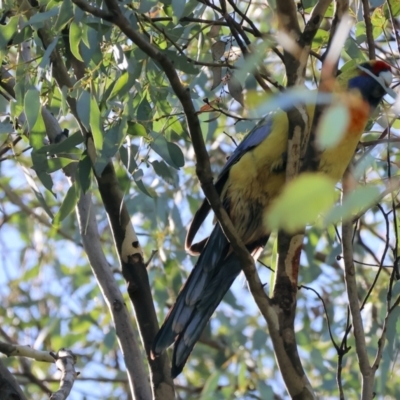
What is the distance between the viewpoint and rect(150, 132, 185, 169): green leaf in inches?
74.5

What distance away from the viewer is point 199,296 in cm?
221

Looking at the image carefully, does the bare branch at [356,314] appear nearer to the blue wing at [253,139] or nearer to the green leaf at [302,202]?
the blue wing at [253,139]

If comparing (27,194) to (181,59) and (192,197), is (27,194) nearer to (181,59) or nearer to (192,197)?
(192,197)

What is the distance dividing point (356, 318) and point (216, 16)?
970 millimetres

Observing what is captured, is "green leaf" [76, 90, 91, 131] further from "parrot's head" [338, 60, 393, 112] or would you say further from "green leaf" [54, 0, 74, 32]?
"parrot's head" [338, 60, 393, 112]

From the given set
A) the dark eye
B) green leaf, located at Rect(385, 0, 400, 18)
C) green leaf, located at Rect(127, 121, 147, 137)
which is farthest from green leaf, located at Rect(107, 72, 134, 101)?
the dark eye

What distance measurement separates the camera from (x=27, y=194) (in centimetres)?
441

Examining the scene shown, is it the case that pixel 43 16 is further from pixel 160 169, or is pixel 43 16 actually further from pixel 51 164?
pixel 160 169

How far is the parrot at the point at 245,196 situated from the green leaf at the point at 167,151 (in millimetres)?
340

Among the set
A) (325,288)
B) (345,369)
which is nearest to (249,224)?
(345,369)

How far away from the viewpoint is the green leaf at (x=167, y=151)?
74.5 inches

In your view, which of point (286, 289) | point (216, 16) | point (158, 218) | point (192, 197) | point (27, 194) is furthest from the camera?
point (27, 194)

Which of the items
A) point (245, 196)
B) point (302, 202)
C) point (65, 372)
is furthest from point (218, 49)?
point (302, 202)

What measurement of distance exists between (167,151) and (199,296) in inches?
19.4
